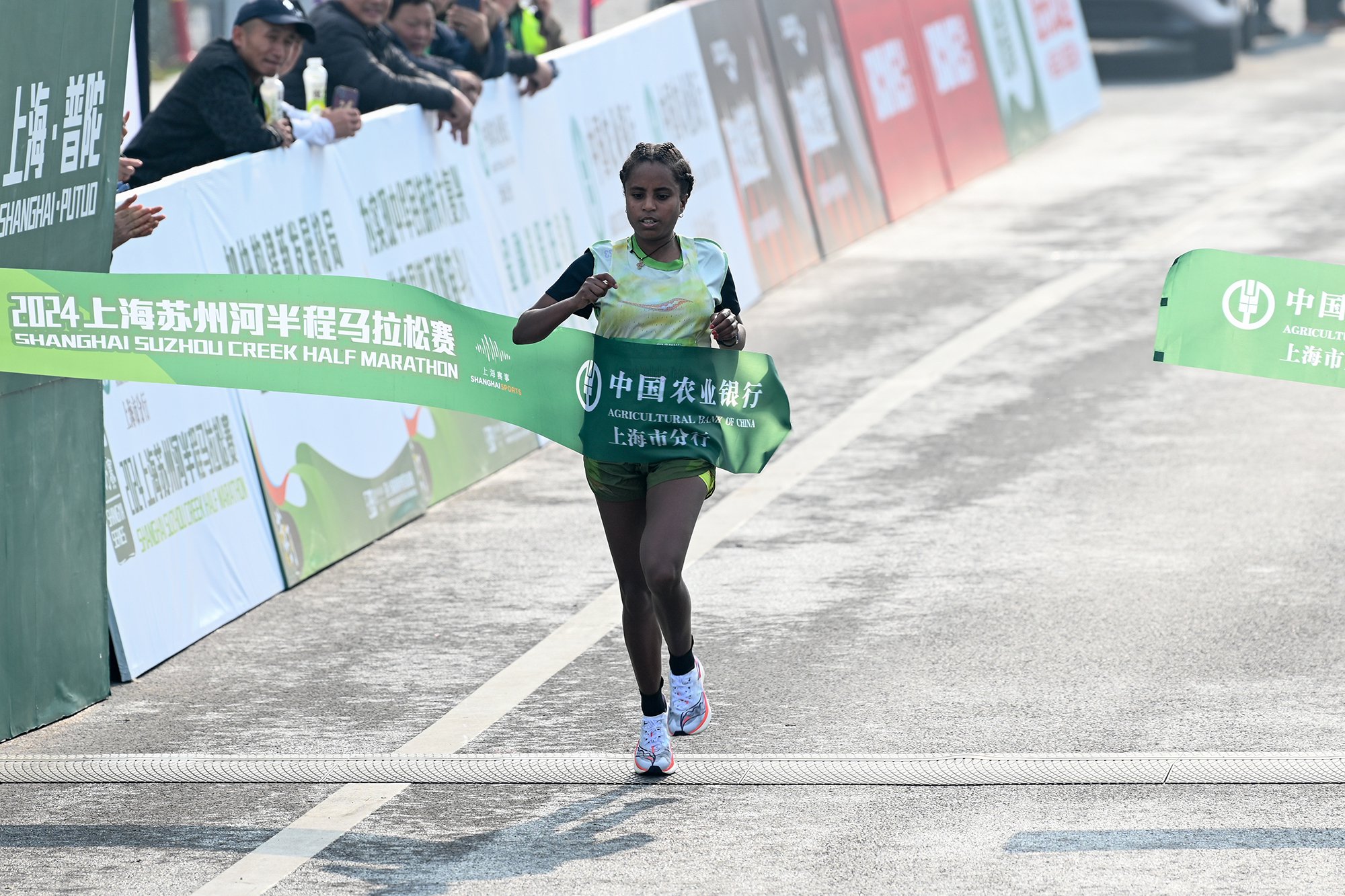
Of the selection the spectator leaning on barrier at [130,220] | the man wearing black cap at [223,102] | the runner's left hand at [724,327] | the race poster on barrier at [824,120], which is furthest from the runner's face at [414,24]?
the runner's left hand at [724,327]

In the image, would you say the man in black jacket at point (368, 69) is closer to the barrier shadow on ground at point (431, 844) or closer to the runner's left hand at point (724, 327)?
the runner's left hand at point (724, 327)

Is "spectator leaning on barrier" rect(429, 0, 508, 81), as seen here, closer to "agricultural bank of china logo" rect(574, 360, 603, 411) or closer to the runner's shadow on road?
"agricultural bank of china logo" rect(574, 360, 603, 411)

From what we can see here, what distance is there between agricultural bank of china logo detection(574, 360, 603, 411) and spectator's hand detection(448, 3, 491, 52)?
5.73m

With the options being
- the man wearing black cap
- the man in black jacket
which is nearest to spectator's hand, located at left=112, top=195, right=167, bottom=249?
the man wearing black cap

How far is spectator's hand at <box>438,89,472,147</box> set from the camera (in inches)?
426

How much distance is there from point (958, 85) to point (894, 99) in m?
1.45

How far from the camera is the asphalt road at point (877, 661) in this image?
588cm

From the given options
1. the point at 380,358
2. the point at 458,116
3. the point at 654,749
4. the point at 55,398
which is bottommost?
the point at 654,749

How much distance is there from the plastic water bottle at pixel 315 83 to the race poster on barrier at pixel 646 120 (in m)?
2.28

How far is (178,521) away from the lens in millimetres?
8273

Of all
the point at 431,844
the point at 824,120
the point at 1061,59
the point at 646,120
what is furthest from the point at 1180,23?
the point at 431,844

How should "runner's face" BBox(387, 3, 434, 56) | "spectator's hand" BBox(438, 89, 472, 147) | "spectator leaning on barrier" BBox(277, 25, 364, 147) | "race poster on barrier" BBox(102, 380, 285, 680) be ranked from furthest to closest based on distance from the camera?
"runner's face" BBox(387, 3, 434, 56), "spectator's hand" BBox(438, 89, 472, 147), "spectator leaning on barrier" BBox(277, 25, 364, 147), "race poster on barrier" BBox(102, 380, 285, 680)

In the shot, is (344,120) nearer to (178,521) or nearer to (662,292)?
(178,521)

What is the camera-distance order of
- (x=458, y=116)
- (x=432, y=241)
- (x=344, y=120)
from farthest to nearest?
1. (x=458, y=116)
2. (x=432, y=241)
3. (x=344, y=120)
